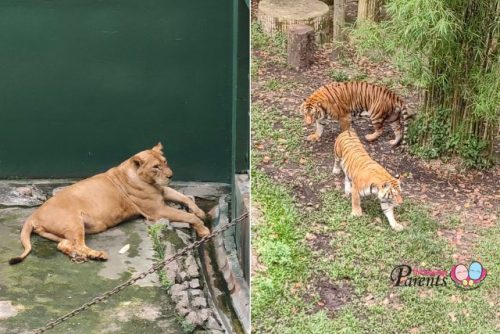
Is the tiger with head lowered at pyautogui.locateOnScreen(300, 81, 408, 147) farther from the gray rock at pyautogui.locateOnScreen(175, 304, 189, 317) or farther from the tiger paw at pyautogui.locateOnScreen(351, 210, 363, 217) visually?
the gray rock at pyautogui.locateOnScreen(175, 304, 189, 317)

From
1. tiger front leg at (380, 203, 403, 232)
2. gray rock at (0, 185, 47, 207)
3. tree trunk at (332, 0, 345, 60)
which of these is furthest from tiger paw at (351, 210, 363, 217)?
tree trunk at (332, 0, 345, 60)

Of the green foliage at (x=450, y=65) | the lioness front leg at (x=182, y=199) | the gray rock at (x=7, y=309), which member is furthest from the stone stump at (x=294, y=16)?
the gray rock at (x=7, y=309)

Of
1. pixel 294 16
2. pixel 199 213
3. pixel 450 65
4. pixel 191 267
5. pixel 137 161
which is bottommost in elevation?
pixel 199 213

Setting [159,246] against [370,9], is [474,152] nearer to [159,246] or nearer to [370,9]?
[370,9]

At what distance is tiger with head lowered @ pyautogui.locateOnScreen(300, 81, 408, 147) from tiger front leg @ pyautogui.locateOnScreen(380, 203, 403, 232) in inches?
48.5

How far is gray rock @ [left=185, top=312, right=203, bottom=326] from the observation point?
4.97 m

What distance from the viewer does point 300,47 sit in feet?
26.0

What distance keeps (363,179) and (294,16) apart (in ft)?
9.80

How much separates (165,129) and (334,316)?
2557 millimetres

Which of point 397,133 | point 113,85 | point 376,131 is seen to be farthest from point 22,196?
point 397,133

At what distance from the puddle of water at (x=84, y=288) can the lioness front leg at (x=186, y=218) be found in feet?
0.83

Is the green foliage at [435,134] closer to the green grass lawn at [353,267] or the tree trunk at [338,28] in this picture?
the green grass lawn at [353,267]

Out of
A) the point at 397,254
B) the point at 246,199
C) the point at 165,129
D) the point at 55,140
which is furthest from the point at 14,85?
the point at 397,254

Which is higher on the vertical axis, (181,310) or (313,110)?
(313,110)
